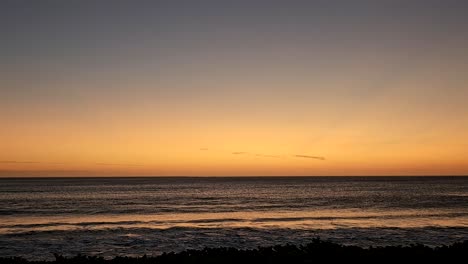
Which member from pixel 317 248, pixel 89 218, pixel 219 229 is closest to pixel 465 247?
pixel 317 248

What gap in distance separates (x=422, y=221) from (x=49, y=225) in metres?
31.3

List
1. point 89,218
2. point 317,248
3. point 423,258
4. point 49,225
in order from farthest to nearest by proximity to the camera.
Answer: point 89,218 < point 49,225 < point 317,248 < point 423,258

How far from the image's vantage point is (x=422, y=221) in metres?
33.6

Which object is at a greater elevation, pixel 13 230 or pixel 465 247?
pixel 465 247

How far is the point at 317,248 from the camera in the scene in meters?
14.3

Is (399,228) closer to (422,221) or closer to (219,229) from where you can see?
(422,221)

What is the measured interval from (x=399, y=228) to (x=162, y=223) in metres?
18.8

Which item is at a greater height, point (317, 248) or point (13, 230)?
point (317, 248)

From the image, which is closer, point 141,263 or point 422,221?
point 141,263

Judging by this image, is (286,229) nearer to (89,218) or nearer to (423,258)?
(423,258)

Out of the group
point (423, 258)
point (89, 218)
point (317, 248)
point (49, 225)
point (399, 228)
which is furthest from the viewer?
point (89, 218)

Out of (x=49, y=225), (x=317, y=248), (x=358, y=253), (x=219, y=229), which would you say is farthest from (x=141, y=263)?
(x=49, y=225)

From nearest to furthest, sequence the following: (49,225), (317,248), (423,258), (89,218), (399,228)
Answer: (423,258) → (317,248) → (399,228) → (49,225) → (89,218)

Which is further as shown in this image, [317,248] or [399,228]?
[399,228]
